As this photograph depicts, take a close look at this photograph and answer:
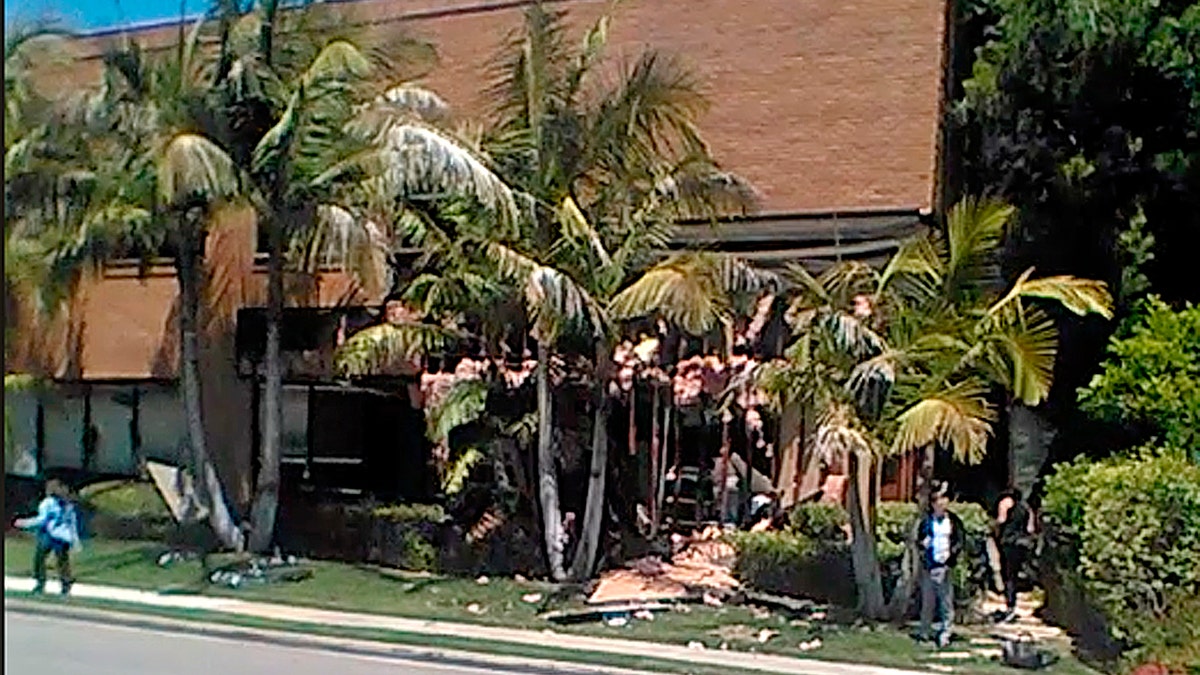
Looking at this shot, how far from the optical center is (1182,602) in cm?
1043

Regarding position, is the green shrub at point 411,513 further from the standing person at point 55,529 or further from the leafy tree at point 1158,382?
the standing person at point 55,529

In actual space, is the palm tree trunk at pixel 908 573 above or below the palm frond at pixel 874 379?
below

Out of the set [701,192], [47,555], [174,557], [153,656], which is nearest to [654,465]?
[701,192]

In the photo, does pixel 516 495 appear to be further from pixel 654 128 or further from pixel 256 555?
pixel 654 128

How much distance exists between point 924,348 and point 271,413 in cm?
727

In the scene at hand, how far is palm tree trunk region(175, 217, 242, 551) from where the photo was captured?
15969 millimetres

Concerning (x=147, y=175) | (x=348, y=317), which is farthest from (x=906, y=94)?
(x=147, y=175)

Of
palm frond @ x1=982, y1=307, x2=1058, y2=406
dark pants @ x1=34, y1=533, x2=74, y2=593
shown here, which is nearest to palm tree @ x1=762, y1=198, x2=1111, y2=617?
palm frond @ x1=982, y1=307, x2=1058, y2=406

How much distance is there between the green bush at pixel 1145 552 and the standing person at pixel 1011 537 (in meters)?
2.15

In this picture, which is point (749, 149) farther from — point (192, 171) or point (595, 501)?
point (192, 171)

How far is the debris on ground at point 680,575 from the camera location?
568 inches

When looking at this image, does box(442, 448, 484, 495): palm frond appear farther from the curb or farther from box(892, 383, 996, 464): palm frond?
box(892, 383, 996, 464): palm frond

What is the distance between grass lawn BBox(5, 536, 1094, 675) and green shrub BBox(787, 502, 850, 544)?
94 cm

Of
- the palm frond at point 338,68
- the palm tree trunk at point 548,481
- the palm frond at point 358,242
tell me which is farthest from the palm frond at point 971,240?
the palm frond at point 338,68
